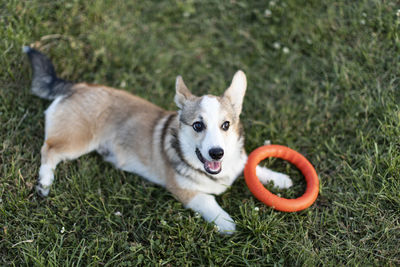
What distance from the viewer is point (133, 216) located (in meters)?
3.43

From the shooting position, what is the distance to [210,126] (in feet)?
10.0

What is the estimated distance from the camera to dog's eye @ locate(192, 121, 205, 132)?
3114 millimetres

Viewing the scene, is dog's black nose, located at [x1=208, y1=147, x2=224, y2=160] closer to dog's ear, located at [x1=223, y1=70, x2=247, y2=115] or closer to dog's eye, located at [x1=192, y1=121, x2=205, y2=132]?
dog's eye, located at [x1=192, y1=121, x2=205, y2=132]

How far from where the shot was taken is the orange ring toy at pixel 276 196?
10.6ft

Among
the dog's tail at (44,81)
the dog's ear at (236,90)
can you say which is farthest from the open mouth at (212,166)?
the dog's tail at (44,81)

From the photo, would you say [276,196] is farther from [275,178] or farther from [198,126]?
[198,126]

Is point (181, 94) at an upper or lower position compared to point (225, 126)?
upper

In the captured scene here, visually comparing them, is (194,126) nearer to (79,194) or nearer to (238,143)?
(238,143)

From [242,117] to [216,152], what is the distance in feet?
5.10

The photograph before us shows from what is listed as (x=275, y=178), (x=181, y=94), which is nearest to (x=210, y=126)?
(x=181, y=94)

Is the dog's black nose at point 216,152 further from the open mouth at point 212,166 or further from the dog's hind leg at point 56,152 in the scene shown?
the dog's hind leg at point 56,152

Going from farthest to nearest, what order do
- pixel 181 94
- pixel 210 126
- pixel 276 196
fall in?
pixel 181 94 < pixel 276 196 < pixel 210 126

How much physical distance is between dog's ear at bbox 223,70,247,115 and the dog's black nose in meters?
0.64

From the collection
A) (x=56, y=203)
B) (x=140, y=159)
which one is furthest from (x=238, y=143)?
(x=56, y=203)
